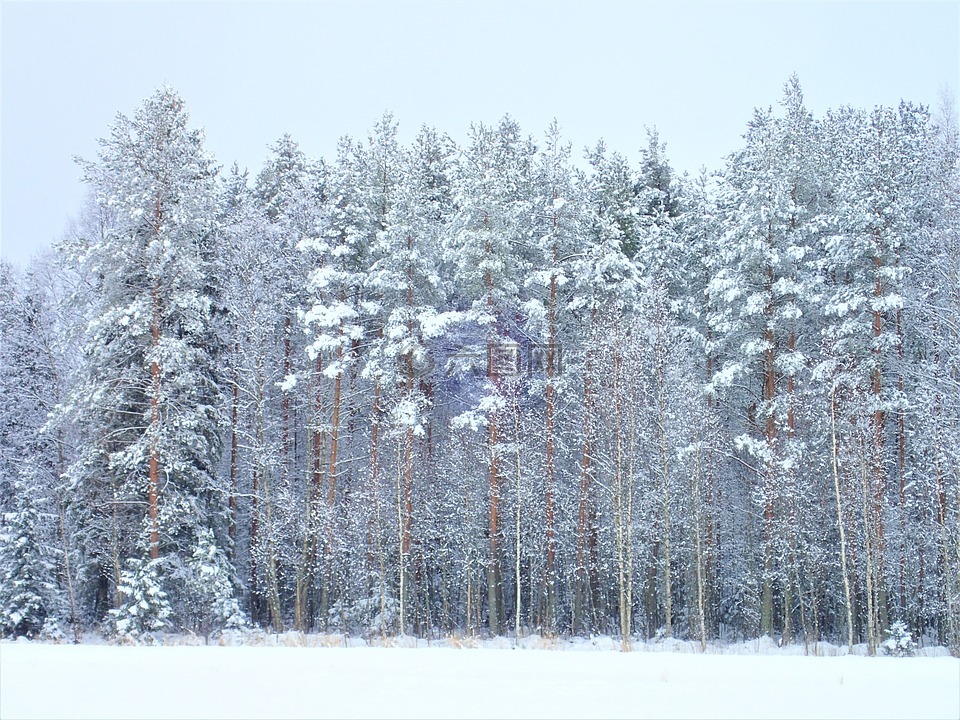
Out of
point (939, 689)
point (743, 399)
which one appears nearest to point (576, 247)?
point (743, 399)

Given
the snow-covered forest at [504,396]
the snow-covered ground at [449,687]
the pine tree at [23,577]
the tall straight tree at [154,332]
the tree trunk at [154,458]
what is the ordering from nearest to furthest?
the snow-covered ground at [449,687] → the tree trunk at [154,458] → the tall straight tree at [154,332] → the snow-covered forest at [504,396] → the pine tree at [23,577]

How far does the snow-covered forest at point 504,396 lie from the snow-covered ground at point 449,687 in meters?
9.55

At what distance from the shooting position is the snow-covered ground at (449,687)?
8.88 metres

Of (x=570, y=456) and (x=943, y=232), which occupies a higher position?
(x=943, y=232)

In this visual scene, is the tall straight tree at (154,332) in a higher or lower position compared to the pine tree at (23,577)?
higher

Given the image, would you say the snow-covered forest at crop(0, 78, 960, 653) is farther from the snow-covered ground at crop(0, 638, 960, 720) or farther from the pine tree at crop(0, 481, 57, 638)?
the snow-covered ground at crop(0, 638, 960, 720)

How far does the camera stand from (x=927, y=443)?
22125 mm

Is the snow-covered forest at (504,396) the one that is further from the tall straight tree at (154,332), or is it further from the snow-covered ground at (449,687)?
the snow-covered ground at (449,687)

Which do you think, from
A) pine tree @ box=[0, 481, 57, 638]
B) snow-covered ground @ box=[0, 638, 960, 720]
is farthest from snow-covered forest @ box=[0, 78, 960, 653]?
snow-covered ground @ box=[0, 638, 960, 720]

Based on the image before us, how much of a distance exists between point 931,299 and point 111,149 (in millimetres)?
24817

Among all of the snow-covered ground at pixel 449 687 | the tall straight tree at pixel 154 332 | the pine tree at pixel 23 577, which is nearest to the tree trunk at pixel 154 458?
the tall straight tree at pixel 154 332

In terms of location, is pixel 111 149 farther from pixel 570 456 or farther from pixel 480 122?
pixel 570 456

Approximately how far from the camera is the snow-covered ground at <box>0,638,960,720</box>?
349 inches

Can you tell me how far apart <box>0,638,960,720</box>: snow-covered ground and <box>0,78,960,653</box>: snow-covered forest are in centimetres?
955
